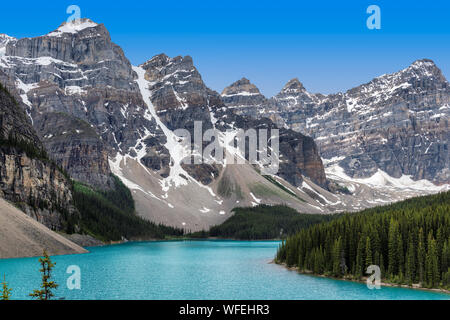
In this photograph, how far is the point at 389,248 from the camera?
71688 mm

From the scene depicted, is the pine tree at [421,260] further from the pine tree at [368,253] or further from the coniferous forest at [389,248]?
the pine tree at [368,253]

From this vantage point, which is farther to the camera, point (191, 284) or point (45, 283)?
point (191, 284)

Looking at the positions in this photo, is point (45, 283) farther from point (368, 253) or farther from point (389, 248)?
point (389, 248)

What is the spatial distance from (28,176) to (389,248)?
11405 cm

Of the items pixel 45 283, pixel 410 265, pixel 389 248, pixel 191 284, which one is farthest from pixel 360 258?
pixel 45 283

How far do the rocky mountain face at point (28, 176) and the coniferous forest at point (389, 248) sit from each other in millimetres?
87285

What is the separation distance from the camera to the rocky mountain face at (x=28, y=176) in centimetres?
14075

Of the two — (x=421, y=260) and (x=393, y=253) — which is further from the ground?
(x=393, y=253)

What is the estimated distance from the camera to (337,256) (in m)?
77.0

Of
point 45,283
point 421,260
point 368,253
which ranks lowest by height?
point 421,260

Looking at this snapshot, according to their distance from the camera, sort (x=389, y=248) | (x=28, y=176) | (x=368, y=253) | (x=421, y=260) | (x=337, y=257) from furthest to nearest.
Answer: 1. (x=28, y=176)
2. (x=337, y=257)
3. (x=368, y=253)
4. (x=389, y=248)
5. (x=421, y=260)

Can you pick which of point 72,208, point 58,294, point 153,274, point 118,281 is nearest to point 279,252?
point 153,274

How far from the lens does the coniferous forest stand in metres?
65.8

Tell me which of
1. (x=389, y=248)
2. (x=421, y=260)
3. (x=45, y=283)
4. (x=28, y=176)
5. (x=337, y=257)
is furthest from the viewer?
(x=28, y=176)
